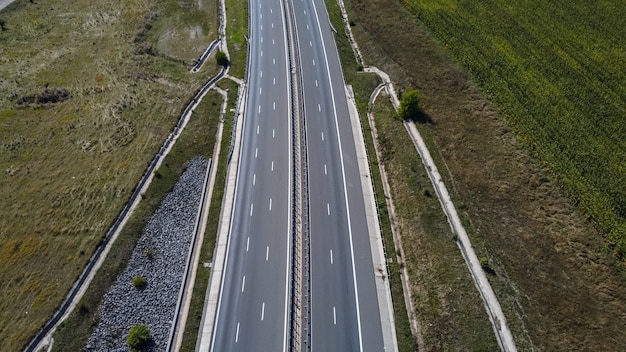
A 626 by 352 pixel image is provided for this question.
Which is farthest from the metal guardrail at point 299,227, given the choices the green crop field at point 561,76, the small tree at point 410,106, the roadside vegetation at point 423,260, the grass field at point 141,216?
the green crop field at point 561,76

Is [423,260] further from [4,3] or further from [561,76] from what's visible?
[4,3]

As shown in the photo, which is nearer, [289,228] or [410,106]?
[289,228]

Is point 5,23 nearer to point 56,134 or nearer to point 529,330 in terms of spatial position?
point 56,134

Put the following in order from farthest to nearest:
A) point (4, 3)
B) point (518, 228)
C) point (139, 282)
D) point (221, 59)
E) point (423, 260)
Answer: point (4, 3), point (221, 59), point (518, 228), point (423, 260), point (139, 282)

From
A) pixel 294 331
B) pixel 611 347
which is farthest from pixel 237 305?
pixel 611 347

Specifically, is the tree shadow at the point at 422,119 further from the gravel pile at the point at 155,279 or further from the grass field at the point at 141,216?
the gravel pile at the point at 155,279

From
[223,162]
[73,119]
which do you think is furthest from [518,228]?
[73,119]

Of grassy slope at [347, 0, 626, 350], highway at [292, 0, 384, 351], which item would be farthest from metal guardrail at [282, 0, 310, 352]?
grassy slope at [347, 0, 626, 350]
